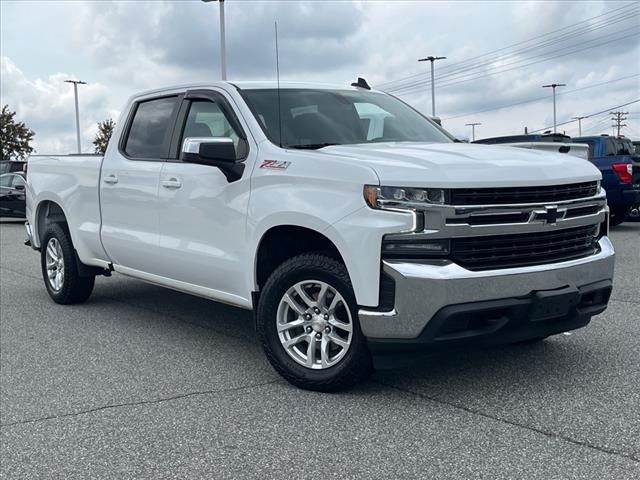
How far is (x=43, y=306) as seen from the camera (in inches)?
309

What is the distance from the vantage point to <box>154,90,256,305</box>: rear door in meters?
5.17

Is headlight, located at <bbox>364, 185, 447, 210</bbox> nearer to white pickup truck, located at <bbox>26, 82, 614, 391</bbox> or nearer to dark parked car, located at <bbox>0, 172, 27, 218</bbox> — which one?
white pickup truck, located at <bbox>26, 82, 614, 391</bbox>

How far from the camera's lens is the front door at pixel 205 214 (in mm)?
5176

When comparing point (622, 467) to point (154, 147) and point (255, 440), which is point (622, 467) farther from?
point (154, 147)

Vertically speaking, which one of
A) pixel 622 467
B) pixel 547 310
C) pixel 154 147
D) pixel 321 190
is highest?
pixel 154 147

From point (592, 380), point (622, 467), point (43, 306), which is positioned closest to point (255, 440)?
point (622, 467)

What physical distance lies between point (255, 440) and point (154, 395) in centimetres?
106

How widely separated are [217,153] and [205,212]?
1.89ft

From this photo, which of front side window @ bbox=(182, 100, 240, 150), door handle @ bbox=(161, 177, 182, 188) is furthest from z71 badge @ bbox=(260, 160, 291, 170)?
door handle @ bbox=(161, 177, 182, 188)

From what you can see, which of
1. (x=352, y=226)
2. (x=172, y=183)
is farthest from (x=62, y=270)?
(x=352, y=226)

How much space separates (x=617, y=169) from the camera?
13.9 meters

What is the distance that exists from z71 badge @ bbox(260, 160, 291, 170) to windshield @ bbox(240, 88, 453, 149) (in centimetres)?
21

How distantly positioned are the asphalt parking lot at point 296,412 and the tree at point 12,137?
5269 centimetres

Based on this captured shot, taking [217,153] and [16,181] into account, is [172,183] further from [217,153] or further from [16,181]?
[16,181]
